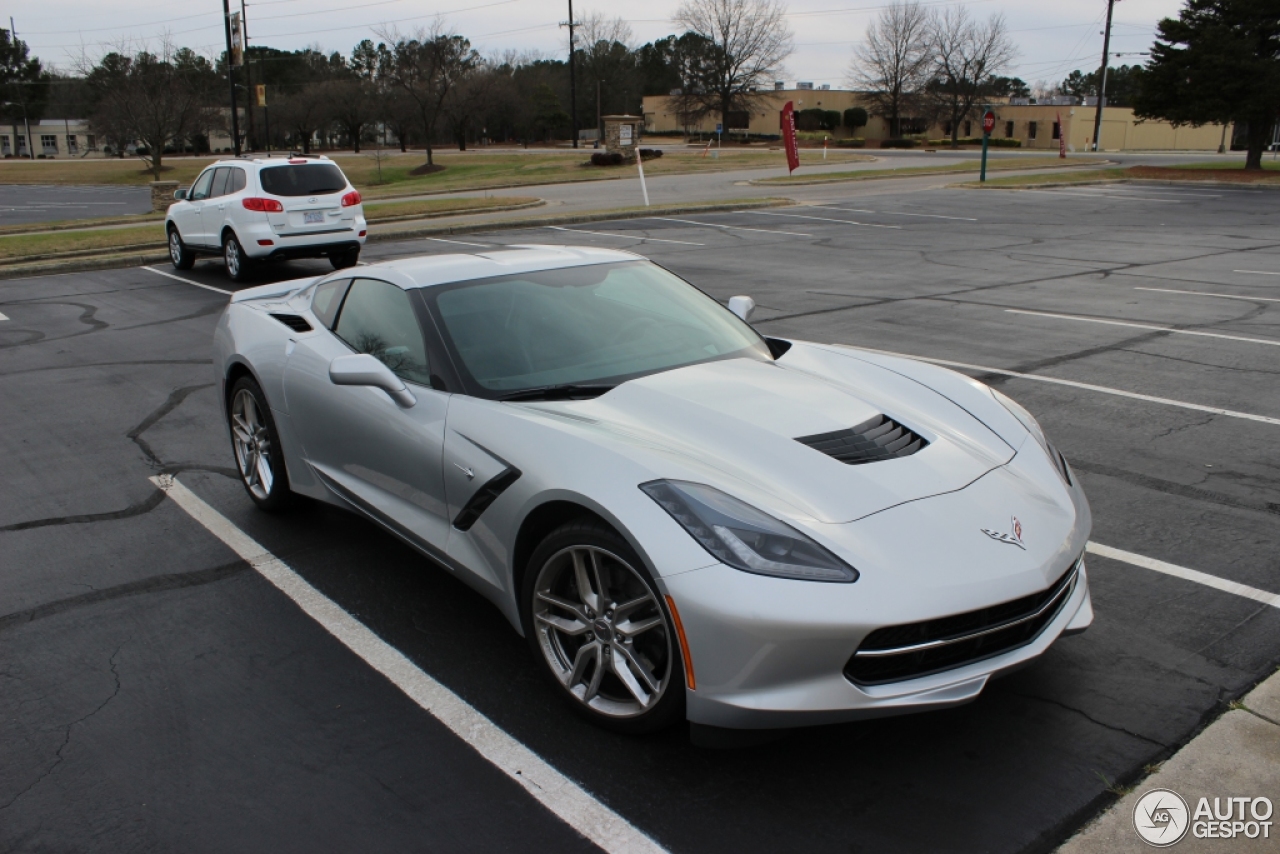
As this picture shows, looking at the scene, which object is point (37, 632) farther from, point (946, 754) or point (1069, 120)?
point (1069, 120)

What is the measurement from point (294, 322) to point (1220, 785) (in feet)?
14.3

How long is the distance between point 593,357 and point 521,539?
999 millimetres

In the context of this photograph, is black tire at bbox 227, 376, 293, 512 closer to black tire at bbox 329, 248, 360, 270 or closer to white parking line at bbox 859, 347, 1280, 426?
white parking line at bbox 859, 347, 1280, 426

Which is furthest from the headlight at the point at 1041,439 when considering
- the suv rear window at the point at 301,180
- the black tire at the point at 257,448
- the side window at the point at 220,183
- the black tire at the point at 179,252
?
the black tire at the point at 179,252

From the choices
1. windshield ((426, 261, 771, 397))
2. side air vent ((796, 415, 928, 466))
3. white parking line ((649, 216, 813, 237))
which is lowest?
white parking line ((649, 216, 813, 237))

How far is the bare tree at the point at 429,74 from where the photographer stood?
56.9 m

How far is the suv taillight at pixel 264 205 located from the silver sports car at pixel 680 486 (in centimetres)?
1020

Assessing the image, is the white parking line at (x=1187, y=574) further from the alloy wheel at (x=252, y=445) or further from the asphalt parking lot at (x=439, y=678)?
the alloy wheel at (x=252, y=445)

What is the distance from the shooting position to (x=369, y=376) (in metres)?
3.92

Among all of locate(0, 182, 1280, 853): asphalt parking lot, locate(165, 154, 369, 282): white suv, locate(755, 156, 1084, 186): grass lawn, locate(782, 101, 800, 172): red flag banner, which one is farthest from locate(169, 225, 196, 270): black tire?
locate(755, 156, 1084, 186): grass lawn

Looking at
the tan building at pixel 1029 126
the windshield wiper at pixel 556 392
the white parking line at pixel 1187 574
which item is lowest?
the white parking line at pixel 1187 574

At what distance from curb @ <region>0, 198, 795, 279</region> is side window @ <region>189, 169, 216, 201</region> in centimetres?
220

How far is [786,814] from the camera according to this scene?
287cm

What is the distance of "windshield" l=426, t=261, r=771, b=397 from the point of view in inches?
157
